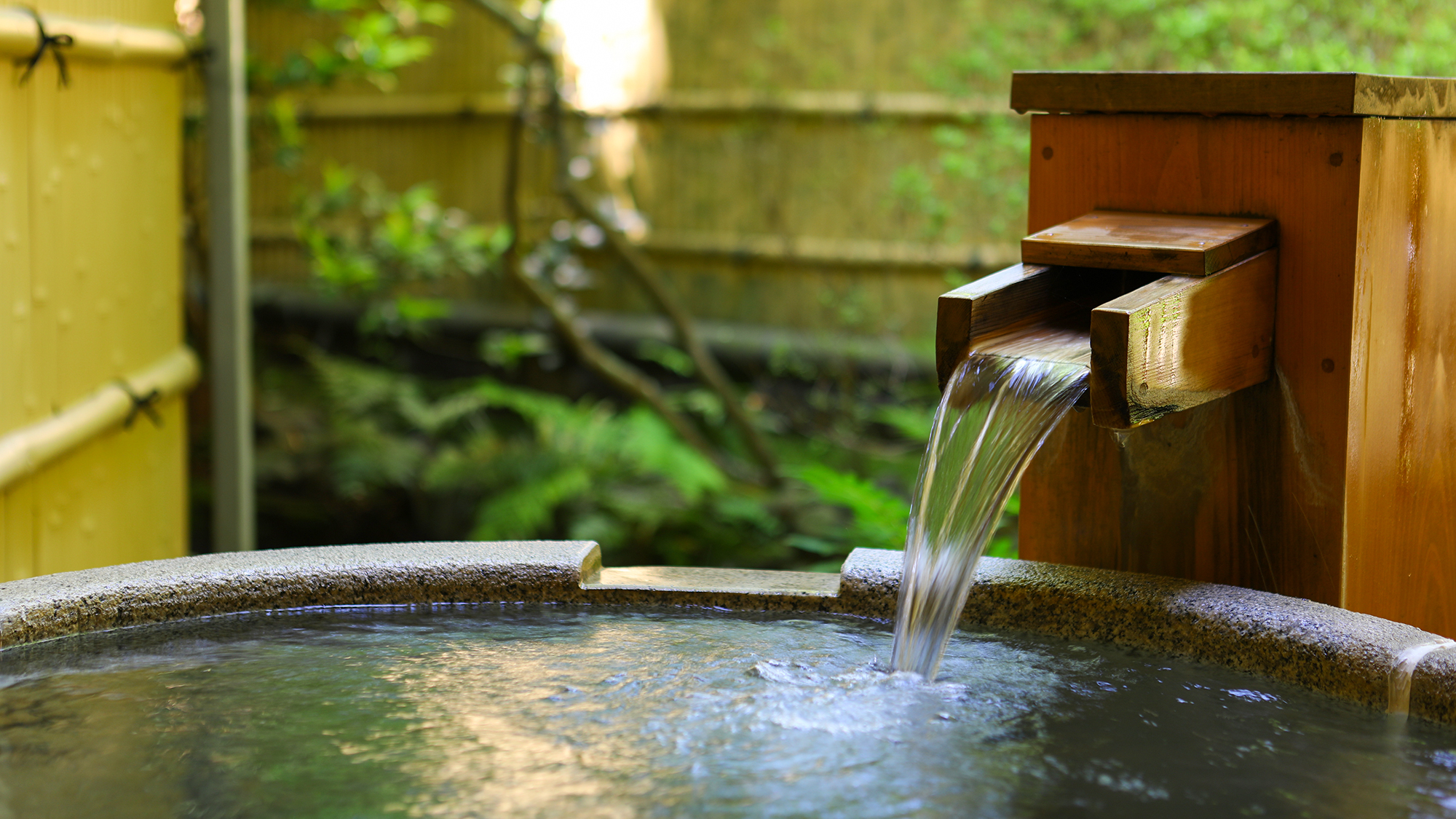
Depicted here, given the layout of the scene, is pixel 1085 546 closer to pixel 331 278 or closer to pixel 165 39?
pixel 165 39

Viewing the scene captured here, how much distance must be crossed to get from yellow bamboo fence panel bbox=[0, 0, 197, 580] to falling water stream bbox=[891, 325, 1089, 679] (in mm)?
2111

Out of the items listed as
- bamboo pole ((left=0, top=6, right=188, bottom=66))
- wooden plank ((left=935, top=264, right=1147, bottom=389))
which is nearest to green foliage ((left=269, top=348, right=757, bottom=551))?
bamboo pole ((left=0, top=6, right=188, bottom=66))

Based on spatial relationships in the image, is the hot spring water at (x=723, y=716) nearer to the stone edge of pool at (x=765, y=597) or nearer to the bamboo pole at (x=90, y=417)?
the stone edge of pool at (x=765, y=597)

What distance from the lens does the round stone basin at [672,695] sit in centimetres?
152

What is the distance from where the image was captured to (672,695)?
5.97 ft

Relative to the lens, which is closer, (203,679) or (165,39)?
(203,679)

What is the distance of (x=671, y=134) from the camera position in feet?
23.8

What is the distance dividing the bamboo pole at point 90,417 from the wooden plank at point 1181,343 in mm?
2420

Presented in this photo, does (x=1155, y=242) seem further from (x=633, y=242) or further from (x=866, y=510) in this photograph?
(x=633, y=242)

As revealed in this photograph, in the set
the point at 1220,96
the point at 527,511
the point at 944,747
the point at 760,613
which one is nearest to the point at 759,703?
the point at 944,747

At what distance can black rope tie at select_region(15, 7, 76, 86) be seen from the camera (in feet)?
10.0

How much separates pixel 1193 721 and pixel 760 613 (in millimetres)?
725

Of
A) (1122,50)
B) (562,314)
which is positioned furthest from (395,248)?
(1122,50)

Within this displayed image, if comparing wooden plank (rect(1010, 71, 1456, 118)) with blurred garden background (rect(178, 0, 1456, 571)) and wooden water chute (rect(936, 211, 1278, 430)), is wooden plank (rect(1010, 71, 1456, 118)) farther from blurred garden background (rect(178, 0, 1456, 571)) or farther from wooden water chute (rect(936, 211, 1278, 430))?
blurred garden background (rect(178, 0, 1456, 571))
